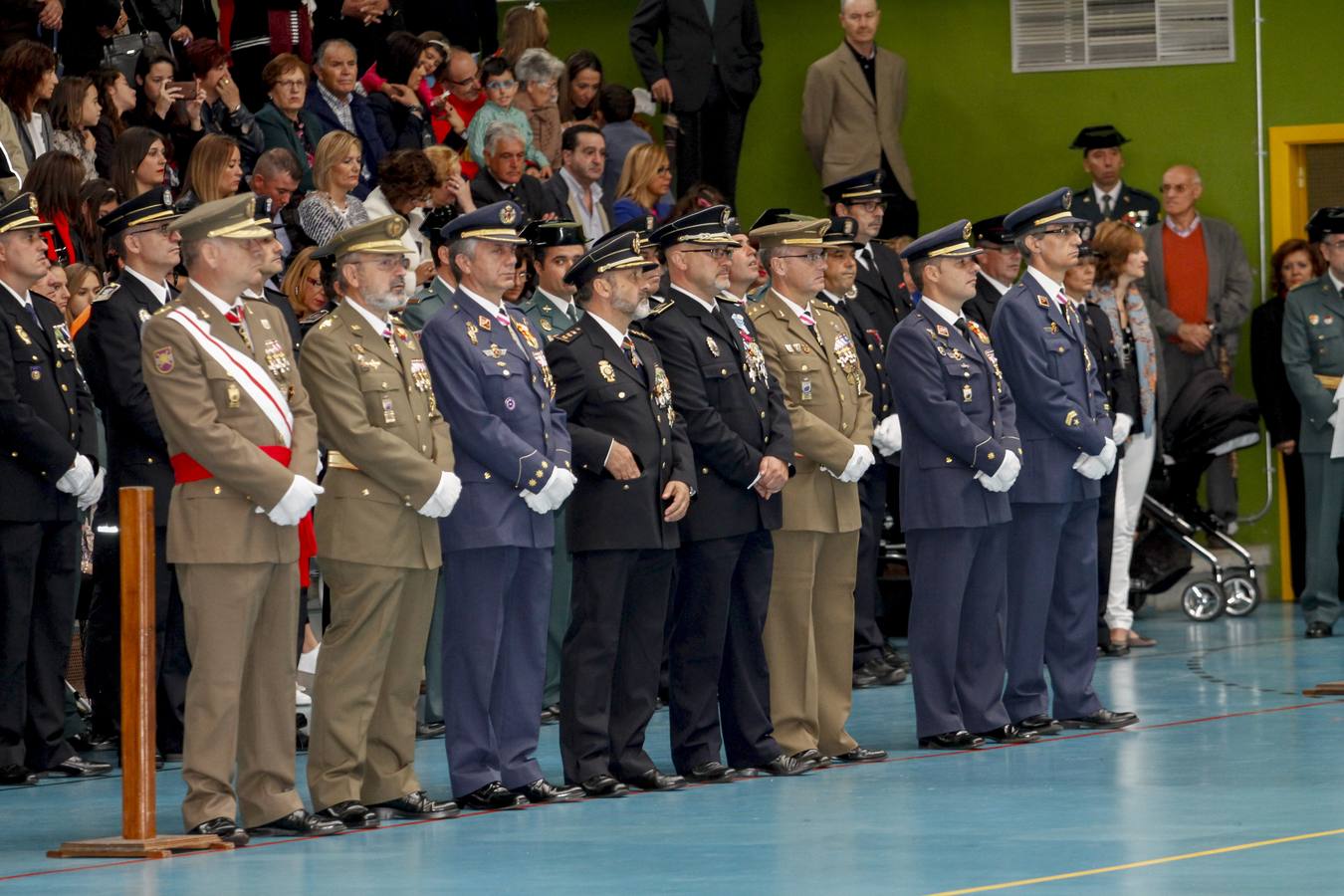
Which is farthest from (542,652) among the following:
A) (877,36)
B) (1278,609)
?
(877,36)

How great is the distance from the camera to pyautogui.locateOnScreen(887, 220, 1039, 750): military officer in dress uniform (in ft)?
28.7

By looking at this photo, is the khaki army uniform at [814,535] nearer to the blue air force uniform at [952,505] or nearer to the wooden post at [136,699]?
the blue air force uniform at [952,505]

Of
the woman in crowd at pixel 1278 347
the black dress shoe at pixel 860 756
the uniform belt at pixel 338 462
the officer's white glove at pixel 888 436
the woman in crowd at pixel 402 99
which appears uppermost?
the woman in crowd at pixel 402 99

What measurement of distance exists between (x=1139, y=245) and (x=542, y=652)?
16.1 feet

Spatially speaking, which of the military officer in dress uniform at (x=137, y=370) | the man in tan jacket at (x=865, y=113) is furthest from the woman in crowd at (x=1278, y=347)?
the military officer in dress uniform at (x=137, y=370)

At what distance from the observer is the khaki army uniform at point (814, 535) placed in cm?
851

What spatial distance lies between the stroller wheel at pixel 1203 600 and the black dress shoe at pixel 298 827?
7083mm

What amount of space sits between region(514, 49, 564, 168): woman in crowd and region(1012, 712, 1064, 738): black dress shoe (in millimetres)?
5389

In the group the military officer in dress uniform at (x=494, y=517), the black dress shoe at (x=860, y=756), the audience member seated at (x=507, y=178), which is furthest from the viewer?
the audience member seated at (x=507, y=178)

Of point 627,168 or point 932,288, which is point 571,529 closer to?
point 932,288

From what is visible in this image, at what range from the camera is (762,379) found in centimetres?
834

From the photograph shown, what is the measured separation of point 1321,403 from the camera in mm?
12539

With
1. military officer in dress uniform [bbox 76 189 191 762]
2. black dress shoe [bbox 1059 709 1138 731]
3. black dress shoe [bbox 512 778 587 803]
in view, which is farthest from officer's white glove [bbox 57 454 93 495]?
black dress shoe [bbox 1059 709 1138 731]

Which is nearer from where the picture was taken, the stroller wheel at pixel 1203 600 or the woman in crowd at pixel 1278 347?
the stroller wheel at pixel 1203 600
